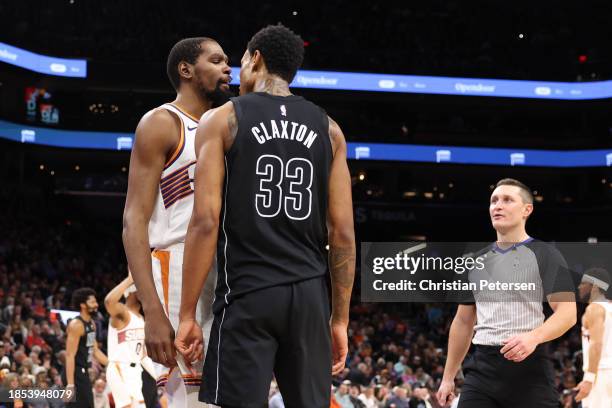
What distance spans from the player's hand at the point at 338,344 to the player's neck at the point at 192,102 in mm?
1247

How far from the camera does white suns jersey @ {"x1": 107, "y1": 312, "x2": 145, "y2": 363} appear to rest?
34.8ft

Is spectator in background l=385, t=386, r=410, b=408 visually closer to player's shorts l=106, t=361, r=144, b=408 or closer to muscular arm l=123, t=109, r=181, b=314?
player's shorts l=106, t=361, r=144, b=408

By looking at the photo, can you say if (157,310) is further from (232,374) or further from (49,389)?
(49,389)

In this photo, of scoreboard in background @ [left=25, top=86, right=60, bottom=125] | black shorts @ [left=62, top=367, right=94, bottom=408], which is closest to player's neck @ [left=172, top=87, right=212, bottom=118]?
black shorts @ [left=62, top=367, right=94, bottom=408]

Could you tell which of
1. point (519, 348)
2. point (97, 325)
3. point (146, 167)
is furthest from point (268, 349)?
point (97, 325)

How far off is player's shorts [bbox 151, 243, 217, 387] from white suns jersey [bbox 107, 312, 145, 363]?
663cm

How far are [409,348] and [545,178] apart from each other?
13.0 m

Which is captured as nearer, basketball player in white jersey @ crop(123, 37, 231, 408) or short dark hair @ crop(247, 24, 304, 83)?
short dark hair @ crop(247, 24, 304, 83)

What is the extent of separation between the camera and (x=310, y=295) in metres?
3.49

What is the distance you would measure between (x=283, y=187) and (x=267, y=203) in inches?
3.4

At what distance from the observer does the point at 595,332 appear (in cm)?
917

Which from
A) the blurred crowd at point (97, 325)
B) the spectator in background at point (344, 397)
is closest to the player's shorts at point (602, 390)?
the blurred crowd at point (97, 325)

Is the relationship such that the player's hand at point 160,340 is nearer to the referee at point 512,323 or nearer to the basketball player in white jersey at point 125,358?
the referee at point 512,323

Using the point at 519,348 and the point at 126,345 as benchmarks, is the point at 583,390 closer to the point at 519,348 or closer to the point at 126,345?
the point at 519,348
